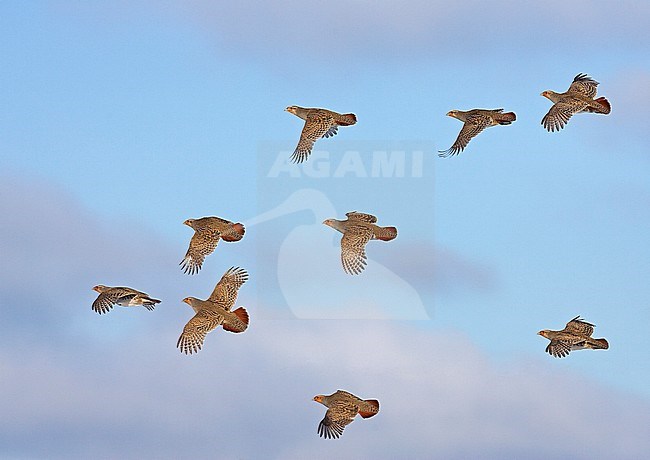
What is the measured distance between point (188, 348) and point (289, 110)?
23.0 feet

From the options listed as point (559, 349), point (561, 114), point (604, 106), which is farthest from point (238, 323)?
point (604, 106)

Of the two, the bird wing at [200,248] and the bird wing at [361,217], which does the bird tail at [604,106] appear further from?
the bird wing at [200,248]

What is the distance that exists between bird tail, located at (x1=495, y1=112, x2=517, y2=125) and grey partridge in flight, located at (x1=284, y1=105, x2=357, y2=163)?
3.31 metres

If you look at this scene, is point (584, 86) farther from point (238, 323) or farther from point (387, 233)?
point (238, 323)

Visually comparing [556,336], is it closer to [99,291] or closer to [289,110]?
[289,110]

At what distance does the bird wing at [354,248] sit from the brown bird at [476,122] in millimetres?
2833

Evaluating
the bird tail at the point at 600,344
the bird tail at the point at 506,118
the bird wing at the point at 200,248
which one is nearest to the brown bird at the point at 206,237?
the bird wing at the point at 200,248

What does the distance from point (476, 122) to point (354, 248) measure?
178 inches

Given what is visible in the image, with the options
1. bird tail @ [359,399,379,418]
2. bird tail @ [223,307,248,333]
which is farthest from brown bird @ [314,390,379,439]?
bird tail @ [223,307,248,333]

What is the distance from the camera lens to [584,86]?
30.0 m

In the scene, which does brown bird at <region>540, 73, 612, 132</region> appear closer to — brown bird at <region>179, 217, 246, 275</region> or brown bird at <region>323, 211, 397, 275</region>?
brown bird at <region>323, 211, 397, 275</region>

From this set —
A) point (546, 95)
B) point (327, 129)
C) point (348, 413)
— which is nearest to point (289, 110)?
point (327, 129)

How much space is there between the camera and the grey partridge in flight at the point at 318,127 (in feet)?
97.5

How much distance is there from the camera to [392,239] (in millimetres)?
28375
